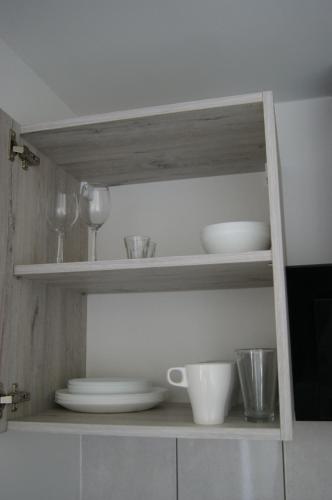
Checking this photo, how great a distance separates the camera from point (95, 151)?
133 cm

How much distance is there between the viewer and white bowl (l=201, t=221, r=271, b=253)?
3.59 feet

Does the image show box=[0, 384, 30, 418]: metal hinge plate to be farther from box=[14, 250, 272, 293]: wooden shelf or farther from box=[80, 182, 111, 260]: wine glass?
box=[80, 182, 111, 260]: wine glass

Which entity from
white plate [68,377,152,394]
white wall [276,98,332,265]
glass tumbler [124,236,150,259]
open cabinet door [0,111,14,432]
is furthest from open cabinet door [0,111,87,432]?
white wall [276,98,332,265]

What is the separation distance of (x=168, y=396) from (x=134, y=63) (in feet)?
3.12

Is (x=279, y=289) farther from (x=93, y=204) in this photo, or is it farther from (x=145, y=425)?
A: (x=93, y=204)

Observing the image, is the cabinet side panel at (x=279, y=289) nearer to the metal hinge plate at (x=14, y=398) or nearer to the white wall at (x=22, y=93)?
the metal hinge plate at (x=14, y=398)

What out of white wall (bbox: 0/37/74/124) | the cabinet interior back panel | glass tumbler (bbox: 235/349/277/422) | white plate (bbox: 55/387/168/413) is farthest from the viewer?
the cabinet interior back panel

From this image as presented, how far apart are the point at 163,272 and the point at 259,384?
1.07 ft

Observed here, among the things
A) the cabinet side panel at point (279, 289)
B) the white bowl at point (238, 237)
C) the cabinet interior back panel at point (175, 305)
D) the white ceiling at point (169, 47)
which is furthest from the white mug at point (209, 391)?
the white ceiling at point (169, 47)

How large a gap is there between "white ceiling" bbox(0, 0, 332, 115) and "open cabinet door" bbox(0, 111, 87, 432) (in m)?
0.28

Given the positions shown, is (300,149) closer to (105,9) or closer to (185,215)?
(185,215)

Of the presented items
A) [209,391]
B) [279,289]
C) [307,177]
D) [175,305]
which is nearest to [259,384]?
[209,391]

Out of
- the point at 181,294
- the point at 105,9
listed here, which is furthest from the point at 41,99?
the point at 181,294

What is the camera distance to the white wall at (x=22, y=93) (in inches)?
51.2
